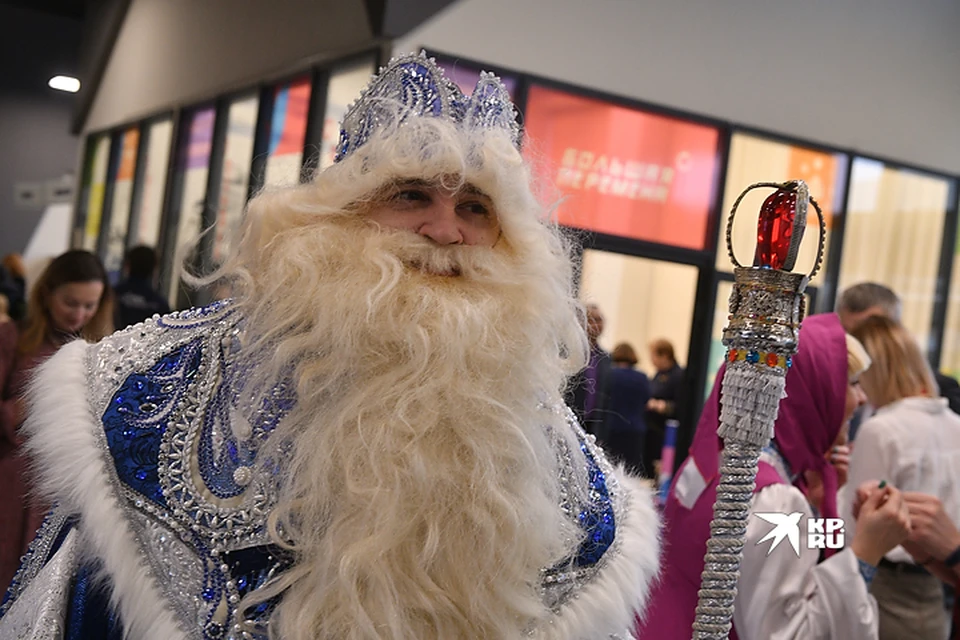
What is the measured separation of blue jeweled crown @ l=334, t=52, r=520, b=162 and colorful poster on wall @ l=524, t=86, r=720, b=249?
15.7 feet

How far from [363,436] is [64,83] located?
1372cm

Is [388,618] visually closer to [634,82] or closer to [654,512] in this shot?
[654,512]

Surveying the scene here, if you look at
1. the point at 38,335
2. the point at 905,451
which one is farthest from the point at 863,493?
the point at 38,335

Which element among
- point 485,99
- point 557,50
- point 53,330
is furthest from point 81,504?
point 557,50

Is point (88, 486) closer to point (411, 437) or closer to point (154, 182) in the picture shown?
point (411, 437)

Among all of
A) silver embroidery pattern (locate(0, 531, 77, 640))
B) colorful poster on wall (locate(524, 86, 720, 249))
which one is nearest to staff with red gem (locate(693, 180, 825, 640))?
silver embroidery pattern (locate(0, 531, 77, 640))

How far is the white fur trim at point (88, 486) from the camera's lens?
152 centimetres

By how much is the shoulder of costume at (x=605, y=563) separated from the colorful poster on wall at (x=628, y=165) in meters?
4.92

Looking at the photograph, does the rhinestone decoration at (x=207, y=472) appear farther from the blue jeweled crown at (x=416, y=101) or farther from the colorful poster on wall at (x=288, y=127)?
the colorful poster on wall at (x=288, y=127)

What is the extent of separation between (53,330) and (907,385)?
9.31 feet

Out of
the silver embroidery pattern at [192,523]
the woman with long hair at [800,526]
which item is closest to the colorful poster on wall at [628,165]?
the woman with long hair at [800,526]

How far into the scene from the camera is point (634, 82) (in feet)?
22.9

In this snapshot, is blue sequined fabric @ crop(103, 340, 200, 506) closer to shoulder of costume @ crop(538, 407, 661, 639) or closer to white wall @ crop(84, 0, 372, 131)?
shoulder of costume @ crop(538, 407, 661, 639)

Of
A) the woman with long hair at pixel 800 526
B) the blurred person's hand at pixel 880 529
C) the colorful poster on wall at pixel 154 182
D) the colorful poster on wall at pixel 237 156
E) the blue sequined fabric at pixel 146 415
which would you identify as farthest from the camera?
the colorful poster on wall at pixel 154 182
